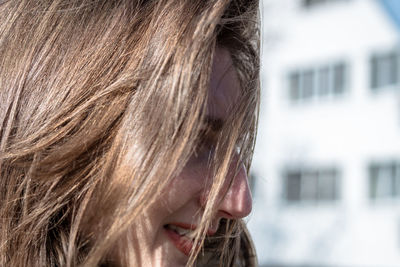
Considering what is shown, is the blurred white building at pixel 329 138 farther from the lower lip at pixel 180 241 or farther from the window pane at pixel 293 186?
the lower lip at pixel 180 241

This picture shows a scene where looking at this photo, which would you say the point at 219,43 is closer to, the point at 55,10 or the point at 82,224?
the point at 55,10

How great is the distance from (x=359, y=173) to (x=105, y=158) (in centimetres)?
1561

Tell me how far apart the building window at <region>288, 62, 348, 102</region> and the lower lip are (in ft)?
52.9

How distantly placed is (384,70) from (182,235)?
51.1 ft

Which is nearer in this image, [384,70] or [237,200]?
[237,200]

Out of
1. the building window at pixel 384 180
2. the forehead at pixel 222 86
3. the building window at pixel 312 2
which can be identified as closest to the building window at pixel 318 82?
the building window at pixel 312 2

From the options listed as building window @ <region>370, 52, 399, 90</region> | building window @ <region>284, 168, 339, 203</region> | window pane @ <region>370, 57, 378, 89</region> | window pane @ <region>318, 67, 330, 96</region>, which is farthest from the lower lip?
window pane @ <region>318, 67, 330, 96</region>

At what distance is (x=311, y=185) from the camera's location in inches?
691

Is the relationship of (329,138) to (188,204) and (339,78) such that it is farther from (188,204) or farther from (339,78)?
(188,204)

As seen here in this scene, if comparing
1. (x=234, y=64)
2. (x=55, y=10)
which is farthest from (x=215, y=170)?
(x=55, y=10)

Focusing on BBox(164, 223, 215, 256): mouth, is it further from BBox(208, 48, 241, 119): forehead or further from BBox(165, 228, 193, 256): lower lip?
BBox(208, 48, 241, 119): forehead

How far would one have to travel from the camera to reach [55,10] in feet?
5.17

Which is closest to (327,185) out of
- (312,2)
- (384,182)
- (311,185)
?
(311,185)

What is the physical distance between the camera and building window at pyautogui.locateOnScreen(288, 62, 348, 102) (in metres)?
17.3
